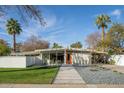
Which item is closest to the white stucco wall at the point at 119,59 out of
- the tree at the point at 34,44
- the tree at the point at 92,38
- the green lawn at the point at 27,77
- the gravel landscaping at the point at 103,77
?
the gravel landscaping at the point at 103,77

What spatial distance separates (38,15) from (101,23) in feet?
89.3

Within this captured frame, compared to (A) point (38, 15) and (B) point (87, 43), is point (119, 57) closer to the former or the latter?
(A) point (38, 15)

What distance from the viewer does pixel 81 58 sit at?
34906mm

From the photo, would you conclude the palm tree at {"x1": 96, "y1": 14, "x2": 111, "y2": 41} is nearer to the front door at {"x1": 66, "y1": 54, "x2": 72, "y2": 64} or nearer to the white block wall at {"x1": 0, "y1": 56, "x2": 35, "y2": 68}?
the front door at {"x1": 66, "y1": 54, "x2": 72, "y2": 64}

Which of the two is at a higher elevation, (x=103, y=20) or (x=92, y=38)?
(x=103, y=20)

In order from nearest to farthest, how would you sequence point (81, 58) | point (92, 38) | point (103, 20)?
point (81, 58) → point (103, 20) → point (92, 38)

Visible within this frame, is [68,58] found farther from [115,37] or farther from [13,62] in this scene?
[13,62]

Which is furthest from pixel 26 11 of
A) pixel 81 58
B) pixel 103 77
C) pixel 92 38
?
pixel 92 38

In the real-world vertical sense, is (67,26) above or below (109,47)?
above

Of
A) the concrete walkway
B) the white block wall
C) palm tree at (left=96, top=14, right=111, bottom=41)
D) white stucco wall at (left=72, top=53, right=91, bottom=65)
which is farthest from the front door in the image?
the concrete walkway

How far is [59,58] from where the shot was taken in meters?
35.5

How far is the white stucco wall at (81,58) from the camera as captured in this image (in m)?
34.7

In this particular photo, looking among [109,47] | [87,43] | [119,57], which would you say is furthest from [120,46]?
[87,43]

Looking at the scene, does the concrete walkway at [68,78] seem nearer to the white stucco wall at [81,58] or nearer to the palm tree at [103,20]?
the white stucco wall at [81,58]
